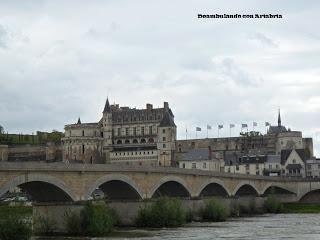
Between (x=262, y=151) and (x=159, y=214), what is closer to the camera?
(x=159, y=214)

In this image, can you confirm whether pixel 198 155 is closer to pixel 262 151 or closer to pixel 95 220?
pixel 262 151

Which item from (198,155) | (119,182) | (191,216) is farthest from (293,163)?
(119,182)

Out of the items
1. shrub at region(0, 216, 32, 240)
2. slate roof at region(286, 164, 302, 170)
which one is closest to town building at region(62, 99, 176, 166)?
slate roof at region(286, 164, 302, 170)

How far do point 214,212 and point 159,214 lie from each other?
11480 millimetres

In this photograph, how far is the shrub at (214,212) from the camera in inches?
2613

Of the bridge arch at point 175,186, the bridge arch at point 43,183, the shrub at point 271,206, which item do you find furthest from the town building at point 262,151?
the bridge arch at point 43,183

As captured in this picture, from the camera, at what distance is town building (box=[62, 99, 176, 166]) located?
590 feet

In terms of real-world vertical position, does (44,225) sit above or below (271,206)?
below

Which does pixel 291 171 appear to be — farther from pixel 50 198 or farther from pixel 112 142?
pixel 50 198

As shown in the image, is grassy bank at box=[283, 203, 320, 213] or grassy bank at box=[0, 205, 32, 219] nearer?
grassy bank at box=[0, 205, 32, 219]

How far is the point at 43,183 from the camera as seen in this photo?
4897cm

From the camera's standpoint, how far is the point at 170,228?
2165 inches

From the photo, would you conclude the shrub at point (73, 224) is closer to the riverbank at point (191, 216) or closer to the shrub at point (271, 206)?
the riverbank at point (191, 216)

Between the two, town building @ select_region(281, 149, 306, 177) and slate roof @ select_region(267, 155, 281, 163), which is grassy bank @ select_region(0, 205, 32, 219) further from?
slate roof @ select_region(267, 155, 281, 163)
